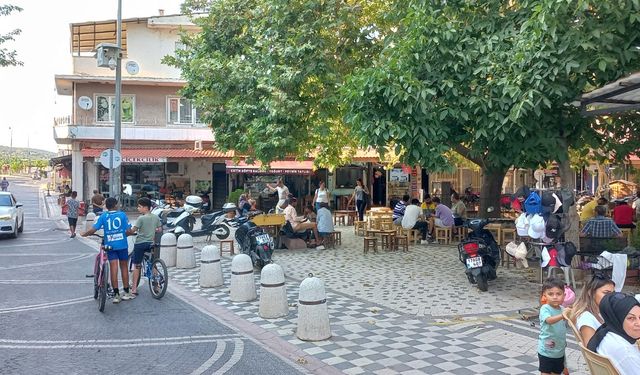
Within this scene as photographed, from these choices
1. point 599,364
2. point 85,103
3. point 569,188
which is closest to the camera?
point 599,364

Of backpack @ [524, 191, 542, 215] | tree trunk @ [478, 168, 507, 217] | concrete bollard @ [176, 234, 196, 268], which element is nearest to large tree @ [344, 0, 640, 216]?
backpack @ [524, 191, 542, 215]

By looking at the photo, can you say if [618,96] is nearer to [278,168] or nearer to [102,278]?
[102,278]

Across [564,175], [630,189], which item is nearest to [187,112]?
[630,189]

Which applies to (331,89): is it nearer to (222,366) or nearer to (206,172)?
(222,366)

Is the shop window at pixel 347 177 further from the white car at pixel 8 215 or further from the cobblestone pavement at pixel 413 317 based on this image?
the cobblestone pavement at pixel 413 317

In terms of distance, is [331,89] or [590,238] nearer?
[590,238]

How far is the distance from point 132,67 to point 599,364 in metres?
27.8

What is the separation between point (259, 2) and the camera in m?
14.7

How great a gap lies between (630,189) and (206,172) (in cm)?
1976

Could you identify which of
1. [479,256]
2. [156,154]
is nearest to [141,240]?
[479,256]

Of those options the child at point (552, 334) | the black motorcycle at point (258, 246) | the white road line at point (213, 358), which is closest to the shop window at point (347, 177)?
the black motorcycle at point (258, 246)

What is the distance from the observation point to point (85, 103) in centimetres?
2716

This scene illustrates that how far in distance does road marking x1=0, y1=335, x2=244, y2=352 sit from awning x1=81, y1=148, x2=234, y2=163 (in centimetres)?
1893

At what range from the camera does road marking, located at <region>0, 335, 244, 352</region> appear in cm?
664
